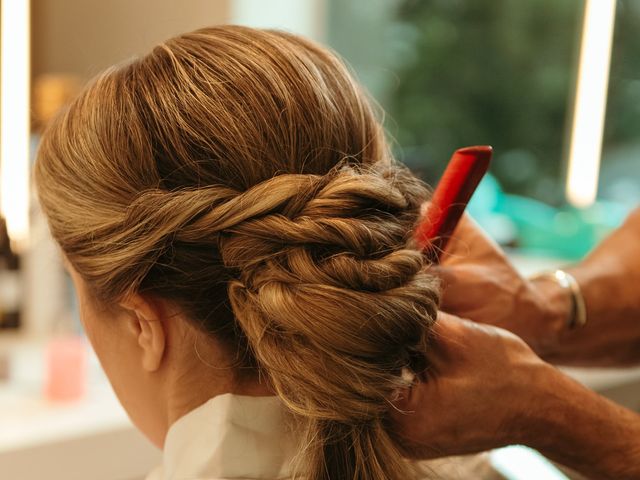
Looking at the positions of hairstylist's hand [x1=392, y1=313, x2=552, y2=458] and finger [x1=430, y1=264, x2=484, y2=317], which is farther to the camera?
finger [x1=430, y1=264, x2=484, y2=317]

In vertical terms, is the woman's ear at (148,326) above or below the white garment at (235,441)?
above

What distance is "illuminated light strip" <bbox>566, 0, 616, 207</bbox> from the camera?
2461 millimetres

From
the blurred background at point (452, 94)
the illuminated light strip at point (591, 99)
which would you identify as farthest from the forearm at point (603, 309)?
the illuminated light strip at point (591, 99)

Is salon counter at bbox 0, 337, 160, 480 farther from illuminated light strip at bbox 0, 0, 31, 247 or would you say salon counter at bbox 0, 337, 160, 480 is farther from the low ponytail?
the low ponytail

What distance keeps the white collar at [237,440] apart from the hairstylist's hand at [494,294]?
0.94 feet

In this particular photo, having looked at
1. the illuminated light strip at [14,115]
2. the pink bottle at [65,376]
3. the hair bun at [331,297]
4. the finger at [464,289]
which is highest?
the hair bun at [331,297]

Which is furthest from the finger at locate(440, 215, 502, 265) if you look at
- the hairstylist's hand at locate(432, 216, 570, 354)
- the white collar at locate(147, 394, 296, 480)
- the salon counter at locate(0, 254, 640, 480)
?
the salon counter at locate(0, 254, 640, 480)

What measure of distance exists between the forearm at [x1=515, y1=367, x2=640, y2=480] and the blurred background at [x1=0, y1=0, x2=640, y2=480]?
3.26 feet

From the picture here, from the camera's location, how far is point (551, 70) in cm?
262

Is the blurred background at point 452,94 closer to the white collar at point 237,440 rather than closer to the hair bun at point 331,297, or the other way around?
the white collar at point 237,440

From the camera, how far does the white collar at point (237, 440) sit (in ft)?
2.58

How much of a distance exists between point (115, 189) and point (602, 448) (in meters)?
0.57

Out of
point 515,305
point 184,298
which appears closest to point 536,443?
point 515,305

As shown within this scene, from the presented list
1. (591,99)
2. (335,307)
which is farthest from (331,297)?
(591,99)
